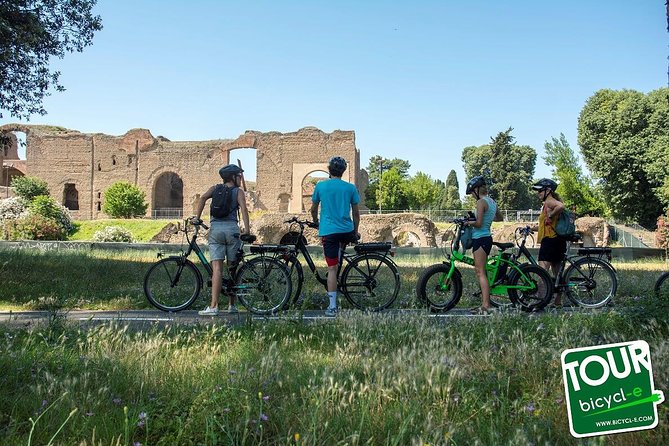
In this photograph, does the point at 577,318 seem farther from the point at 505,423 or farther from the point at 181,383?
the point at 181,383

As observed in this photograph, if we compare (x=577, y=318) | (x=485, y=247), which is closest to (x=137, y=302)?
(x=485, y=247)

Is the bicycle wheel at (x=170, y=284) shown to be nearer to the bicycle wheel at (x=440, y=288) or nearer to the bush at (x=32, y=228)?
the bicycle wheel at (x=440, y=288)

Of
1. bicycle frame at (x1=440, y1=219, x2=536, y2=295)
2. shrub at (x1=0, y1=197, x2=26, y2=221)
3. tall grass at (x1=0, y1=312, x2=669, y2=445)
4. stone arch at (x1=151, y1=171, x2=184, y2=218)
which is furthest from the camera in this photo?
stone arch at (x1=151, y1=171, x2=184, y2=218)

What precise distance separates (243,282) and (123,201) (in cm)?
4071

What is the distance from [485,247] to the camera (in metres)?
6.22

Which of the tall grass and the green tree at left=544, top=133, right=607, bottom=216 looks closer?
the tall grass

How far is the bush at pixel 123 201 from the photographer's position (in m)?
43.7

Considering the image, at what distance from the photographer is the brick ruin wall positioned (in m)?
46.3

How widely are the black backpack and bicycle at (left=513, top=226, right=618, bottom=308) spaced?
11.5ft

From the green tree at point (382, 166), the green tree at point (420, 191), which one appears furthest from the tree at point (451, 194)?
the green tree at point (420, 191)

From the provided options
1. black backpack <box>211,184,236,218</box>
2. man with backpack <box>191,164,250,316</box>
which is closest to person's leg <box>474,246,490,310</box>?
man with backpack <box>191,164,250,316</box>

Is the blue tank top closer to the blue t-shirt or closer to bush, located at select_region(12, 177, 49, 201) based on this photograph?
the blue t-shirt

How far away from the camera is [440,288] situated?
634 cm

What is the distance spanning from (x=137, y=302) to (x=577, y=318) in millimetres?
4990
